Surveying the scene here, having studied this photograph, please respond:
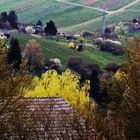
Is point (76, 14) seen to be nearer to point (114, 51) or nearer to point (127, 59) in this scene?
point (114, 51)

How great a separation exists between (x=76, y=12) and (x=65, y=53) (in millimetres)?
84489

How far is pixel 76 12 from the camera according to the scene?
7121 inches

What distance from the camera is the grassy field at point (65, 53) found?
313 feet

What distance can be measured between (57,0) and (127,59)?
17827 centimetres

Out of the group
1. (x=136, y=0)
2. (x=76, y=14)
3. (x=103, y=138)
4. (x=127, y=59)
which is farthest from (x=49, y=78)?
(x=136, y=0)

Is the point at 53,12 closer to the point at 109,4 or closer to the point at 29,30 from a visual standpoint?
the point at 109,4

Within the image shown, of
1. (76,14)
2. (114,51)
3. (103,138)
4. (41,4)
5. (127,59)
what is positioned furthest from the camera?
(41,4)

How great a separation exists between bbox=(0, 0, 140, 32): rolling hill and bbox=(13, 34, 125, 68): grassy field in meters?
51.9

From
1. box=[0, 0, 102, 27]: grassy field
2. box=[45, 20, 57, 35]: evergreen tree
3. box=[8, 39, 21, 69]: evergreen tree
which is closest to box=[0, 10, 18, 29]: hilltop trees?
box=[45, 20, 57, 35]: evergreen tree

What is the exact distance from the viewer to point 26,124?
59.0 feet

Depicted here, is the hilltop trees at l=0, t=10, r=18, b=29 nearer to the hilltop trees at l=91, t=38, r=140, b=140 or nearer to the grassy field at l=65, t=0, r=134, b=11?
the grassy field at l=65, t=0, r=134, b=11

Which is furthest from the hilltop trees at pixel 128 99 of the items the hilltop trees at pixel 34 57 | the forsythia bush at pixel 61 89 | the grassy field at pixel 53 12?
the grassy field at pixel 53 12

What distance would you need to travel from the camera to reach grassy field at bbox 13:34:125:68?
3750 inches

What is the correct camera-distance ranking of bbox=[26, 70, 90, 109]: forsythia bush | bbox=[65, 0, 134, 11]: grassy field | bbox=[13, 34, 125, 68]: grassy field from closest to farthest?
bbox=[26, 70, 90, 109]: forsythia bush, bbox=[13, 34, 125, 68]: grassy field, bbox=[65, 0, 134, 11]: grassy field
